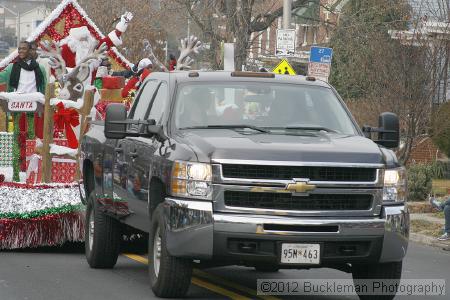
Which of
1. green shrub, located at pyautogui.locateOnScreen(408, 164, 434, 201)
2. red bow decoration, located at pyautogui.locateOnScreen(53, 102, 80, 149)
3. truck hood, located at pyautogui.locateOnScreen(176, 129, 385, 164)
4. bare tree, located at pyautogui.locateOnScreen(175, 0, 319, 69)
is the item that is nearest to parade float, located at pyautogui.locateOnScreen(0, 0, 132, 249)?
red bow decoration, located at pyautogui.locateOnScreen(53, 102, 80, 149)

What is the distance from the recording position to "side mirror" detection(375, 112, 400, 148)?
1062cm

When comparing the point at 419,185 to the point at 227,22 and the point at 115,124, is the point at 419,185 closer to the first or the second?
the point at 227,22

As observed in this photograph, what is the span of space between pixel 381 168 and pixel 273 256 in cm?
116

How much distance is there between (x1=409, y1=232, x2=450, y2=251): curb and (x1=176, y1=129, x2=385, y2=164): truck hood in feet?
25.6

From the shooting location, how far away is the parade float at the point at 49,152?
13.4 meters

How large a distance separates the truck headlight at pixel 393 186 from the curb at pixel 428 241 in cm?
769

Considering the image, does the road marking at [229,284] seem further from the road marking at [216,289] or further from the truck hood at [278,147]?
the truck hood at [278,147]

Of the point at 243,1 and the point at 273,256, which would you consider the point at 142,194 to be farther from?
the point at 243,1

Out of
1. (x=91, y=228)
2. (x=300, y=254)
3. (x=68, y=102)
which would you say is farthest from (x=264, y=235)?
(x=68, y=102)

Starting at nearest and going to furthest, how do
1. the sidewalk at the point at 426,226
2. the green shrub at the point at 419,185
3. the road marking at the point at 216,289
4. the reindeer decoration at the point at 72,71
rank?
the road marking at the point at 216,289 → the reindeer decoration at the point at 72,71 → the sidewalk at the point at 426,226 → the green shrub at the point at 419,185

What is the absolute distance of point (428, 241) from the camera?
60.3 feet

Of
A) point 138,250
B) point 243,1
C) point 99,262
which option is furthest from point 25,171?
point 243,1

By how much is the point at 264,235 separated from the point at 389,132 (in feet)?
6.20

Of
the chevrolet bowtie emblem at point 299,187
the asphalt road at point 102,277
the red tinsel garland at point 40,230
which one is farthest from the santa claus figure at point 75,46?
the chevrolet bowtie emblem at point 299,187
